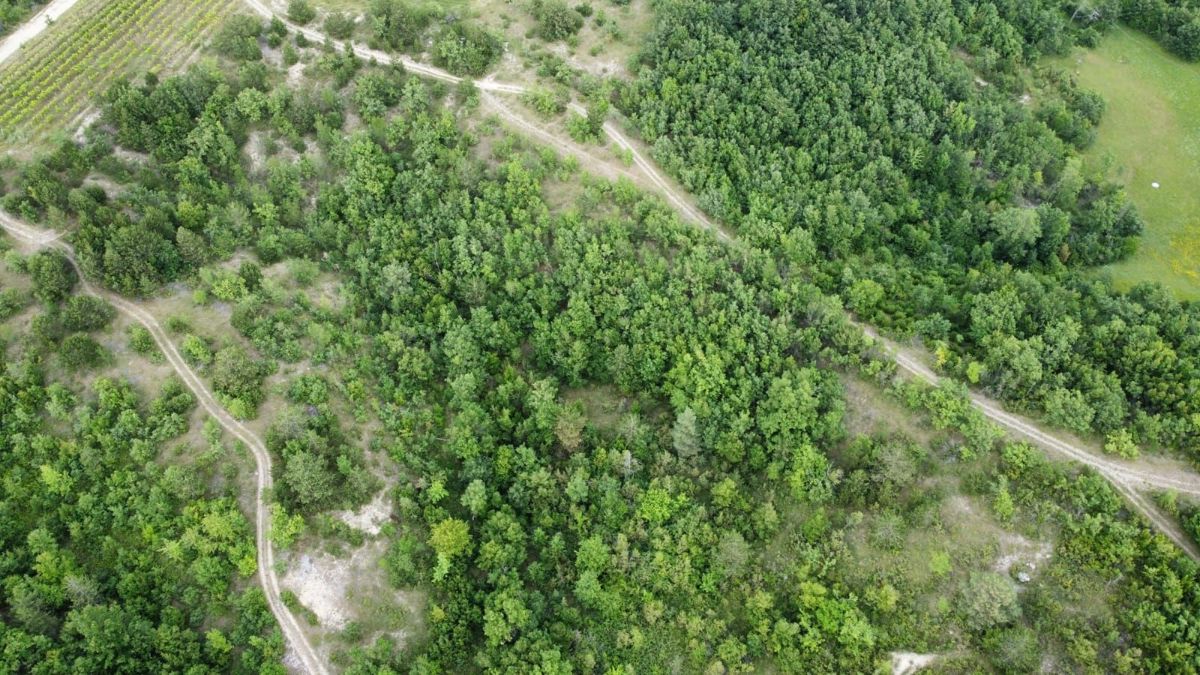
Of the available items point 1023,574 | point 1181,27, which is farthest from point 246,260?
point 1181,27

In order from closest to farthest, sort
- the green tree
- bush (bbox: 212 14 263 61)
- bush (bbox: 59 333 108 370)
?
the green tree → bush (bbox: 59 333 108 370) → bush (bbox: 212 14 263 61)

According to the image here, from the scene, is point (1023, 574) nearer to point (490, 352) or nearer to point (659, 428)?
→ point (659, 428)

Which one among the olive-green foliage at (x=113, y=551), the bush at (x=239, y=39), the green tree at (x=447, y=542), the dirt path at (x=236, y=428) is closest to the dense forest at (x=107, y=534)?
the olive-green foliage at (x=113, y=551)

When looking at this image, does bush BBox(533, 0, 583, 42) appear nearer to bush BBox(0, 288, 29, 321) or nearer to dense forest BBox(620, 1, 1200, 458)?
dense forest BBox(620, 1, 1200, 458)

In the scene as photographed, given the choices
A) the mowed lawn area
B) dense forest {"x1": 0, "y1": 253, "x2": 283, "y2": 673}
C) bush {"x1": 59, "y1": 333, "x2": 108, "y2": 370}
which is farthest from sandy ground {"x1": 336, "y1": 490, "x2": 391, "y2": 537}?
the mowed lawn area

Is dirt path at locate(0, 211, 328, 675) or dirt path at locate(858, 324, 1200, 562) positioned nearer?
dirt path at locate(0, 211, 328, 675)

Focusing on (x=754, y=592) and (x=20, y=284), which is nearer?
(x=754, y=592)

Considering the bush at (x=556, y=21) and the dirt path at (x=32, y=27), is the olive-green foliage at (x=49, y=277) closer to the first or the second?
the dirt path at (x=32, y=27)
